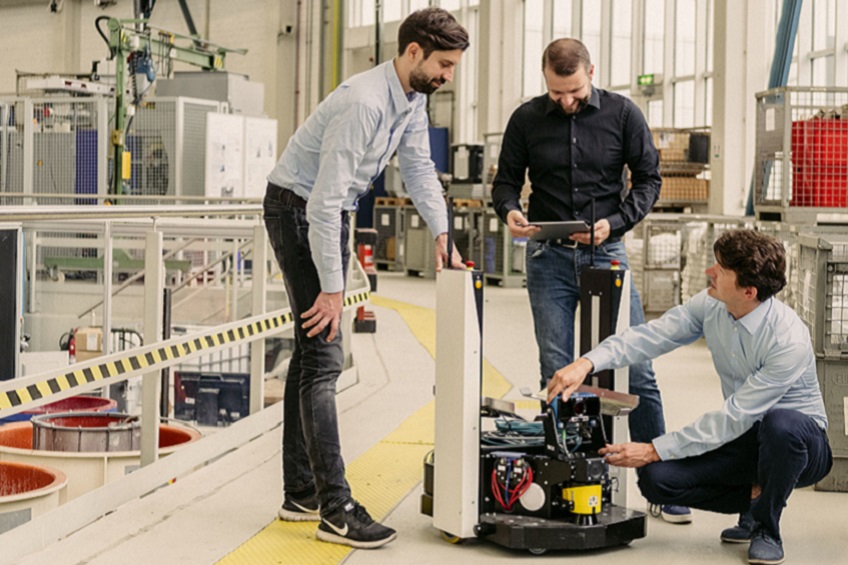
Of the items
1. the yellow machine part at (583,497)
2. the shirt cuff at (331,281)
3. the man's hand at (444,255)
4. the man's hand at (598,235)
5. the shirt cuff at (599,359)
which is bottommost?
the yellow machine part at (583,497)

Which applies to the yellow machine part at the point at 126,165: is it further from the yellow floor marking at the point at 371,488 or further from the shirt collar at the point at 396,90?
the shirt collar at the point at 396,90

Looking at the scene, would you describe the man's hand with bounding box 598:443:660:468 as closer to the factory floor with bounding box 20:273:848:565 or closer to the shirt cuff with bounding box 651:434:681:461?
the shirt cuff with bounding box 651:434:681:461

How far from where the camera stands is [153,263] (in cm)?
458

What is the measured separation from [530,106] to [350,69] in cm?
2044

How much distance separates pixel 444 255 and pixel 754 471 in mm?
1229

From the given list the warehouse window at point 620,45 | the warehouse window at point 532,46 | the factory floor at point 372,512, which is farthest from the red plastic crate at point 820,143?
the warehouse window at point 532,46

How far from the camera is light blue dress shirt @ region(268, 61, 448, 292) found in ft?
11.5

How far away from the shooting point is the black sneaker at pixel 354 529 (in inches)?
147

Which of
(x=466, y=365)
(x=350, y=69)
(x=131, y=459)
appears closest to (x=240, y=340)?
(x=131, y=459)

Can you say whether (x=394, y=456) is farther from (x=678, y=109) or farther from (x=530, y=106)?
(x=678, y=109)

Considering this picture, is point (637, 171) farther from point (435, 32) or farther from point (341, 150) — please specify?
point (341, 150)

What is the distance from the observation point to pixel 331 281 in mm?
3617

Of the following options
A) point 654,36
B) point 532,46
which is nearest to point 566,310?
point 654,36

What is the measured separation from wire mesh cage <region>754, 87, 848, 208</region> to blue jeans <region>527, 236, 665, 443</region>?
3630 millimetres
